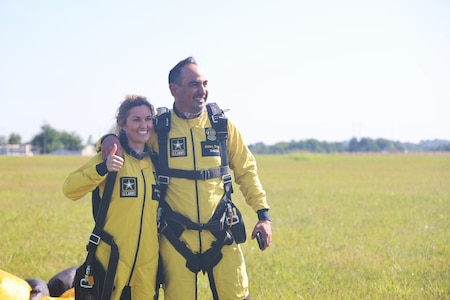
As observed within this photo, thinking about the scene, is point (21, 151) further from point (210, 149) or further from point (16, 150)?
point (210, 149)

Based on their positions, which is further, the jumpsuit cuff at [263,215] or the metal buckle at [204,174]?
the jumpsuit cuff at [263,215]

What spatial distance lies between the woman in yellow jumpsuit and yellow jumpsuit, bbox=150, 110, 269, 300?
0.15 m

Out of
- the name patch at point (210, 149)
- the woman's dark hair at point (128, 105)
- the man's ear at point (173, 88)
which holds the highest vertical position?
the man's ear at point (173, 88)

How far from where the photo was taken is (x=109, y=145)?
405cm

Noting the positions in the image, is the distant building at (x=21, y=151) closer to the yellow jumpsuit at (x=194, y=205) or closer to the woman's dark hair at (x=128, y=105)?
the woman's dark hair at (x=128, y=105)

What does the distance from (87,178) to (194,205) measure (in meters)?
0.86

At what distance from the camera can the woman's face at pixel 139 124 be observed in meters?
4.12

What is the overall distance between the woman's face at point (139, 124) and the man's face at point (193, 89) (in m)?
0.32

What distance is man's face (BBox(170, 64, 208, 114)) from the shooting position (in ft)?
13.8

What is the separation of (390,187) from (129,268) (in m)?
17.6

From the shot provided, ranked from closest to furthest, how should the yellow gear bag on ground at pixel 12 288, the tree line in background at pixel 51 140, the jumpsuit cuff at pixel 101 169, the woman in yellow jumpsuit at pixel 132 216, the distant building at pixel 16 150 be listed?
A: the jumpsuit cuff at pixel 101 169, the woman in yellow jumpsuit at pixel 132 216, the yellow gear bag on ground at pixel 12 288, the distant building at pixel 16 150, the tree line in background at pixel 51 140

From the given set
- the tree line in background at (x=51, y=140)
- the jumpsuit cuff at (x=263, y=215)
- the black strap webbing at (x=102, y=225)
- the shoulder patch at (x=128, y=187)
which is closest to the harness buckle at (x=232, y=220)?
the jumpsuit cuff at (x=263, y=215)

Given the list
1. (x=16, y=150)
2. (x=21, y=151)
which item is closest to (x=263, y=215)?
(x=21, y=151)

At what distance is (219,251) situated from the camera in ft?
13.4
